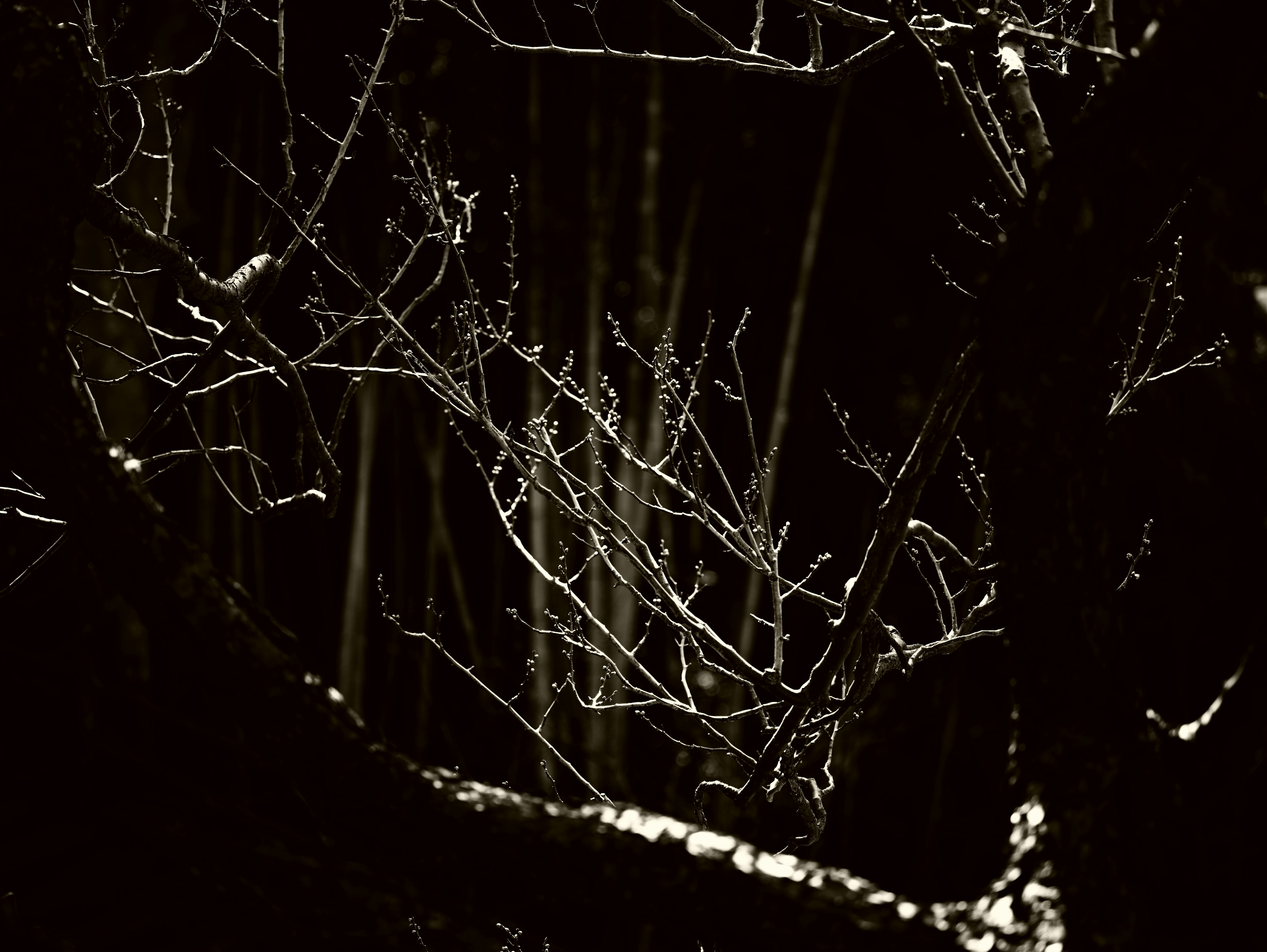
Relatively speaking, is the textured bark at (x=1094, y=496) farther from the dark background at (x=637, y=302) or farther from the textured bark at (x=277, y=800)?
the dark background at (x=637, y=302)

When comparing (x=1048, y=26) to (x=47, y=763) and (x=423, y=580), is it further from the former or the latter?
(x=423, y=580)

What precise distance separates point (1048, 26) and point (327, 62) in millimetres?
3886

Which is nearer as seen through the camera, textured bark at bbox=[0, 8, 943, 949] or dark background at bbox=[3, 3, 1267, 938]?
textured bark at bbox=[0, 8, 943, 949]

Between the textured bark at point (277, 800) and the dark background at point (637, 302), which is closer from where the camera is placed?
the textured bark at point (277, 800)

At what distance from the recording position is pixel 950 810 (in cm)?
551

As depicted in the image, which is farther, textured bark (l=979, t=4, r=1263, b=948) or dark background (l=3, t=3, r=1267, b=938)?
dark background (l=3, t=3, r=1267, b=938)

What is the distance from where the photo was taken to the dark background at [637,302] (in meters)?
5.50

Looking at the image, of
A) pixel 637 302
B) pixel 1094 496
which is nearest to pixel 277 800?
pixel 1094 496

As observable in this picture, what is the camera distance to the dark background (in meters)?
5.50

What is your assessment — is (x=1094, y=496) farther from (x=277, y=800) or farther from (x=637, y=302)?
(x=637, y=302)

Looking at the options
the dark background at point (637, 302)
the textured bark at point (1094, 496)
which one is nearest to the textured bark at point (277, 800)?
the textured bark at point (1094, 496)

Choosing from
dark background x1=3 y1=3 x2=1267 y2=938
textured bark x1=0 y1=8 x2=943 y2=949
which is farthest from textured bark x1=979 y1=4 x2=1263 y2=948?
dark background x1=3 y1=3 x2=1267 y2=938

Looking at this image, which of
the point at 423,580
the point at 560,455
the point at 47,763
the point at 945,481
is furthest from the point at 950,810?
the point at 47,763

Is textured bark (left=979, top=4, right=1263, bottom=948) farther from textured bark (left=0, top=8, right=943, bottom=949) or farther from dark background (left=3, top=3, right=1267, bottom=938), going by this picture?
dark background (left=3, top=3, right=1267, bottom=938)
